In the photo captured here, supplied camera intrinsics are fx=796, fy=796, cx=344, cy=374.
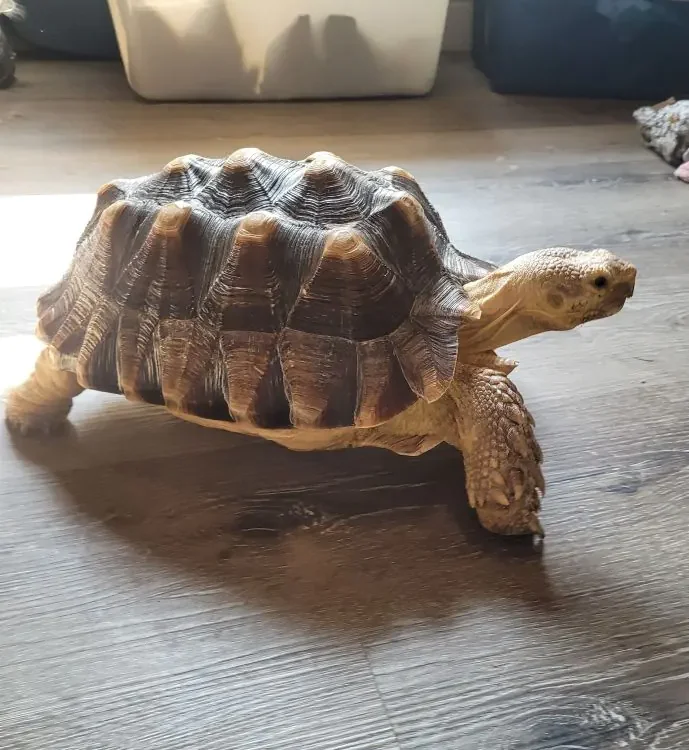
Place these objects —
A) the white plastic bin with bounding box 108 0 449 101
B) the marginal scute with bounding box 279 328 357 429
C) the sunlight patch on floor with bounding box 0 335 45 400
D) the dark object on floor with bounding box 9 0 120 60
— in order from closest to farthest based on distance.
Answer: the marginal scute with bounding box 279 328 357 429
the sunlight patch on floor with bounding box 0 335 45 400
the white plastic bin with bounding box 108 0 449 101
the dark object on floor with bounding box 9 0 120 60

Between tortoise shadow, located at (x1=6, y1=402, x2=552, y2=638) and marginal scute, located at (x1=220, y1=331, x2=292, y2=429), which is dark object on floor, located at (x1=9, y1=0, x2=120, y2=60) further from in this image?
marginal scute, located at (x1=220, y1=331, x2=292, y2=429)

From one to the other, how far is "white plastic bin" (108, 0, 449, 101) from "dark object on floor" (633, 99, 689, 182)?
2.67ft

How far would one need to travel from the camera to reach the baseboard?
339cm

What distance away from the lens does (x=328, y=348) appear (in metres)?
1.20

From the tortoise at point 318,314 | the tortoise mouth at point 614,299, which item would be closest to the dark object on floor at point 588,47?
the tortoise at point 318,314

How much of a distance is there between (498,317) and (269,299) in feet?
1.23

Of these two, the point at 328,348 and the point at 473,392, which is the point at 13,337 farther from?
the point at 473,392

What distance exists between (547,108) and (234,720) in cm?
268

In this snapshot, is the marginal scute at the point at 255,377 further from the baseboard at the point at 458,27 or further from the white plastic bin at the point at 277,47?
the baseboard at the point at 458,27

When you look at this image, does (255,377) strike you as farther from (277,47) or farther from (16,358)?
(277,47)

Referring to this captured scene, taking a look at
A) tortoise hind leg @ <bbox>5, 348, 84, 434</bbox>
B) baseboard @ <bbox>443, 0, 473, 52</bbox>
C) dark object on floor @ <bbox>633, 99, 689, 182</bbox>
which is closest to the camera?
tortoise hind leg @ <bbox>5, 348, 84, 434</bbox>

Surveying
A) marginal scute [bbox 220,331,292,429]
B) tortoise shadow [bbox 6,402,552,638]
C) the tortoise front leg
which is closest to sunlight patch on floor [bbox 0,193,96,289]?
tortoise shadow [bbox 6,402,552,638]

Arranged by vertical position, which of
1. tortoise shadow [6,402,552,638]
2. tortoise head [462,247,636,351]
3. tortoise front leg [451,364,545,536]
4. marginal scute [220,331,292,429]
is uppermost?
tortoise head [462,247,636,351]

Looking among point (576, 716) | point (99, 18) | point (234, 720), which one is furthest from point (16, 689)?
point (99, 18)
